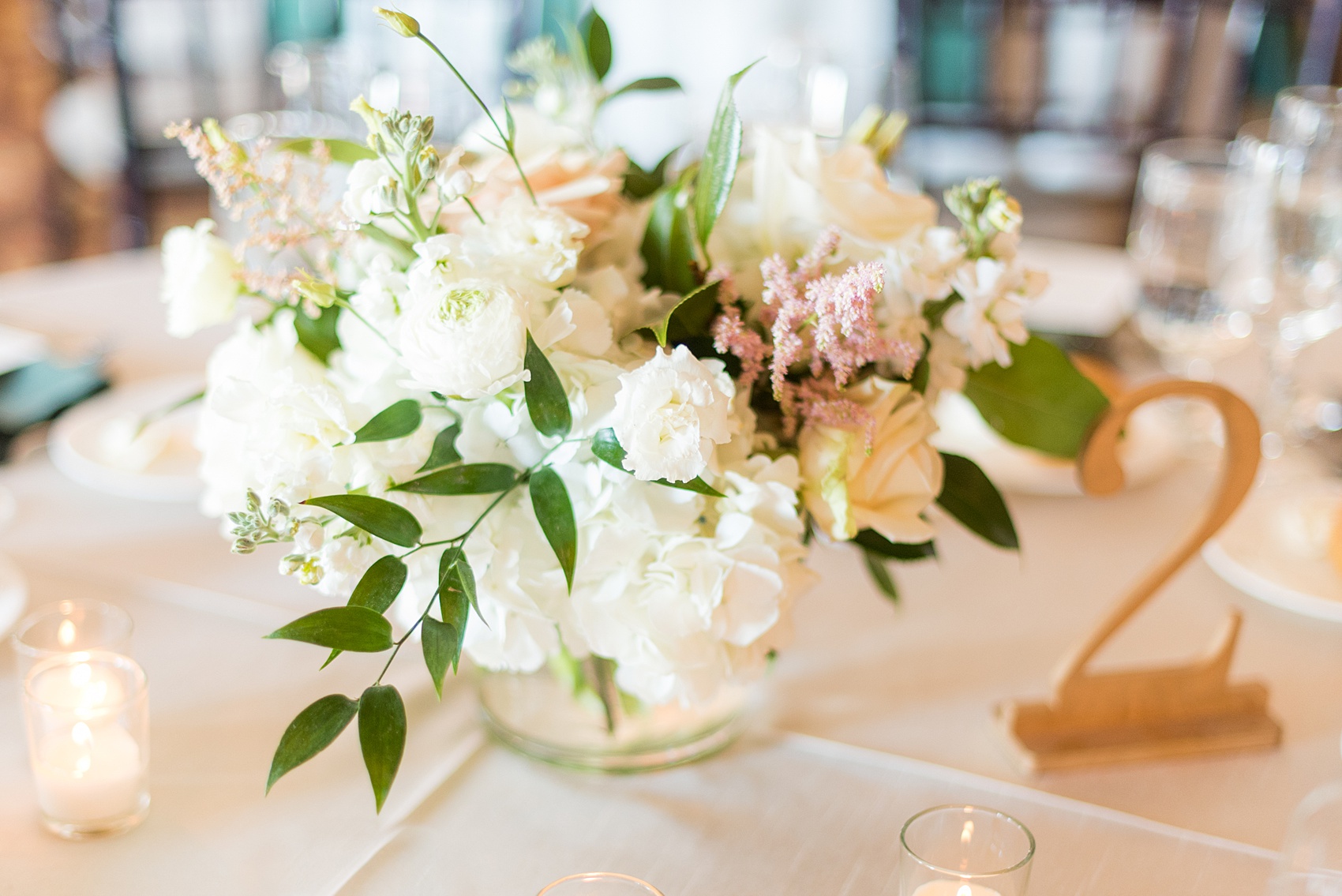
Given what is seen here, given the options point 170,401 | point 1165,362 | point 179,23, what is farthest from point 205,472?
point 179,23

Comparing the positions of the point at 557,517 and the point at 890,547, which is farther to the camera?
the point at 890,547

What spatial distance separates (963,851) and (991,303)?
292mm

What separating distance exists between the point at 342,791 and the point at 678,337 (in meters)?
0.35

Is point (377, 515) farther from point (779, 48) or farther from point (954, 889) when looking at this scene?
point (779, 48)

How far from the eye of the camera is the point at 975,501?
719mm

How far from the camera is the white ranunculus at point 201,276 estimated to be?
66cm

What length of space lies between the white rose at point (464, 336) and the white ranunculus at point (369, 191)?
0.15ft

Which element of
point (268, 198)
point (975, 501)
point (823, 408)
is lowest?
point (975, 501)

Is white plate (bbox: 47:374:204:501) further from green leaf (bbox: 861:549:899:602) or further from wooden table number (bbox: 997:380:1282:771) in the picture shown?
wooden table number (bbox: 997:380:1282:771)

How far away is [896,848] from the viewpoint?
67 cm

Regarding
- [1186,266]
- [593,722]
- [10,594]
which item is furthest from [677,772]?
[1186,266]

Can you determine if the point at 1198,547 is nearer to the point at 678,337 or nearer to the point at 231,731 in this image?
the point at 678,337

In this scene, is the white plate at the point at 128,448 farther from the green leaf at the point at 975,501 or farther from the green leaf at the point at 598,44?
the green leaf at the point at 975,501

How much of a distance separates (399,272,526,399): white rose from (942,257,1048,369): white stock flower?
0.25 m
